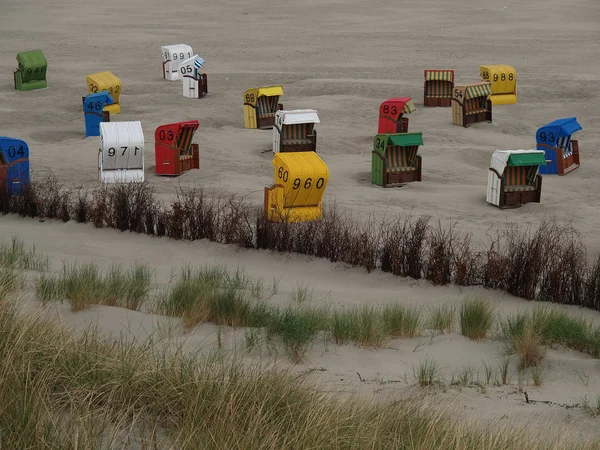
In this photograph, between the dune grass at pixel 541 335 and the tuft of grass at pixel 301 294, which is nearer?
the dune grass at pixel 541 335

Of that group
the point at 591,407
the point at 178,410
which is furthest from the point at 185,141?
the point at 178,410

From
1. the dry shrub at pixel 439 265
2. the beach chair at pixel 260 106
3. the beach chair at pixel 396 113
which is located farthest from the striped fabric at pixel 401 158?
the dry shrub at pixel 439 265

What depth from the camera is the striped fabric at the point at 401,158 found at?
15297 millimetres

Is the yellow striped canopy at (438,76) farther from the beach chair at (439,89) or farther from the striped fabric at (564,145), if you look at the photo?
the striped fabric at (564,145)

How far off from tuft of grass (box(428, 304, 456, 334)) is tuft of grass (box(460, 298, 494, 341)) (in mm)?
119

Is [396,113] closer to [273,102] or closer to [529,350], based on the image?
[273,102]

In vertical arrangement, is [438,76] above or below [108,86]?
above

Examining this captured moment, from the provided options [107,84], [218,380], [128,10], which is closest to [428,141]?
[107,84]

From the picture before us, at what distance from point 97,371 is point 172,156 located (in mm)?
10725

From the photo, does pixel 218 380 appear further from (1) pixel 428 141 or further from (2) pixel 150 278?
(1) pixel 428 141

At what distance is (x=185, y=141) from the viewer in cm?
1566

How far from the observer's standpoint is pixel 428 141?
1891 centimetres

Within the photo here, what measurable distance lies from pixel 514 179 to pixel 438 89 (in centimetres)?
840

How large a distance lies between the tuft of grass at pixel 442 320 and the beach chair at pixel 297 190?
3.90 metres
